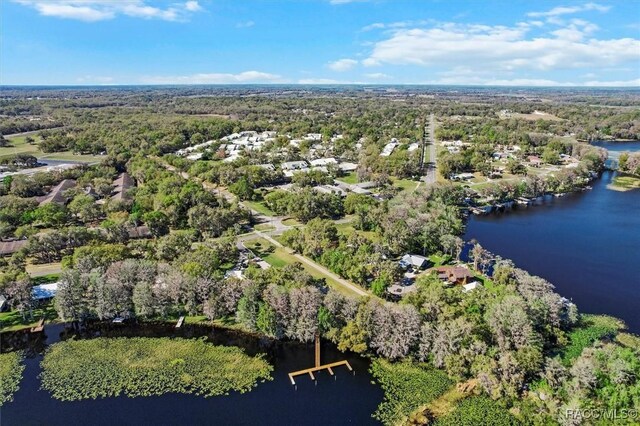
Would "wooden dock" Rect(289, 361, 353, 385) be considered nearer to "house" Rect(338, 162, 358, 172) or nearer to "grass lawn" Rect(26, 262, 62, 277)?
"grass lawn" Rect(26, 262, 62, 277)

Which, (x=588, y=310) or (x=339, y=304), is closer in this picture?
(x=339, y=304)

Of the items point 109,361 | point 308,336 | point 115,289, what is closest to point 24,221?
point 115,289

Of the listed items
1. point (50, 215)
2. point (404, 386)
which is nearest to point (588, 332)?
point (404, 386)

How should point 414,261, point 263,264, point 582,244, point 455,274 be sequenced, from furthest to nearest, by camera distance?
point 582,244
point 263,264
point 414,261
point 455,274

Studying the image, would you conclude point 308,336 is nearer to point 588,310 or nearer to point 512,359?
point 512,359

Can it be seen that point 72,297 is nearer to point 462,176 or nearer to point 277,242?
point 277,242

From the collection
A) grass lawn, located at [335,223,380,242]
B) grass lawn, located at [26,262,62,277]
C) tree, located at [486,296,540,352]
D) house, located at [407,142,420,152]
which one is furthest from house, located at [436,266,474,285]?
house, located at [407,142,420,152]
